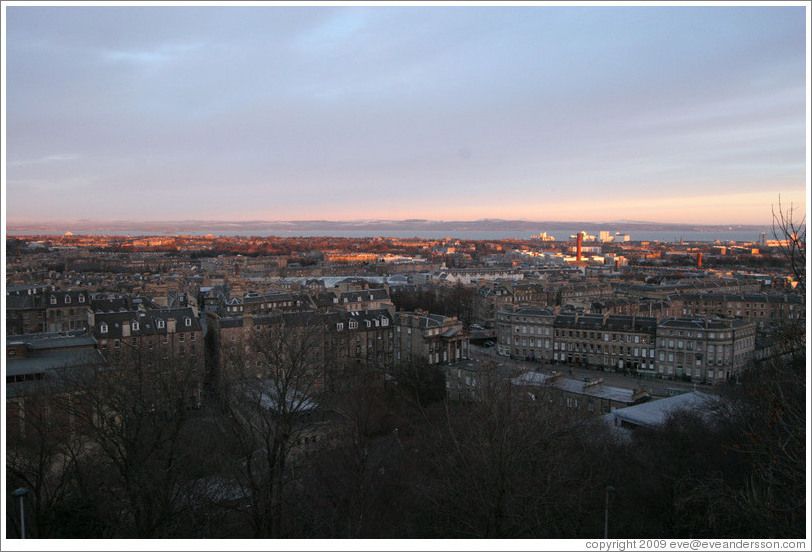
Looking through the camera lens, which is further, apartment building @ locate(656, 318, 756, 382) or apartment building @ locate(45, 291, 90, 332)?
apartment building @ locate(45, 291, 90, 332)

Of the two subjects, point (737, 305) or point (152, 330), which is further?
point (737, 305)

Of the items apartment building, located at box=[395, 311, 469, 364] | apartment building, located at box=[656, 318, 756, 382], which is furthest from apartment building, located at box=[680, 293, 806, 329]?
apartment building, located at box=[395, 311, 469, 364]

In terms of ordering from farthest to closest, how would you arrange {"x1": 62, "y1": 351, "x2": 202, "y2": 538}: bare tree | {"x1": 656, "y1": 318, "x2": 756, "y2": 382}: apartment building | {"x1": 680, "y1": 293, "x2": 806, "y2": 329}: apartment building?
{"x1": 680, "y1": 293, "x2": 806, "y2": 329}: apartment building
{"x1": 656, "y1": 318, "x2": 756, "y2": 382}: apartment building
{"x1": 62, "y1": 351, "x2": 202, "y2": 538}: bare tree

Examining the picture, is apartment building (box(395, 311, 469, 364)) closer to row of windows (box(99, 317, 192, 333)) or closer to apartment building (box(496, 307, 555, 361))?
apartment building (box(496, 307, 555, 361))

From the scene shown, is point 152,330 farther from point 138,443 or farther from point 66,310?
point 138,443

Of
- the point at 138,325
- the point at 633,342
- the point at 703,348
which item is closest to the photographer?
the point at 138,325

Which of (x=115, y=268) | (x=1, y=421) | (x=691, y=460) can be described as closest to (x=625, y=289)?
(x=691, y=460)

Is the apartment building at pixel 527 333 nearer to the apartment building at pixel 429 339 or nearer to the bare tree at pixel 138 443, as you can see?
the apartment building at pixel 429 339

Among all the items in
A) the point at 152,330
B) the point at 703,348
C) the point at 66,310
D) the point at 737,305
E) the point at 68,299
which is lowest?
the point at 703,348

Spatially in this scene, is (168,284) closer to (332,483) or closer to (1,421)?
(332,483)

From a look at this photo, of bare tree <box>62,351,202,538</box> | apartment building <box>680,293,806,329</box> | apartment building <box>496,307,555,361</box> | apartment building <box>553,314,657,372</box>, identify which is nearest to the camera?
bare tree <box>62,351,202,538</box>

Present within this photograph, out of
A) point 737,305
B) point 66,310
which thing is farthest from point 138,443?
point 737,305
